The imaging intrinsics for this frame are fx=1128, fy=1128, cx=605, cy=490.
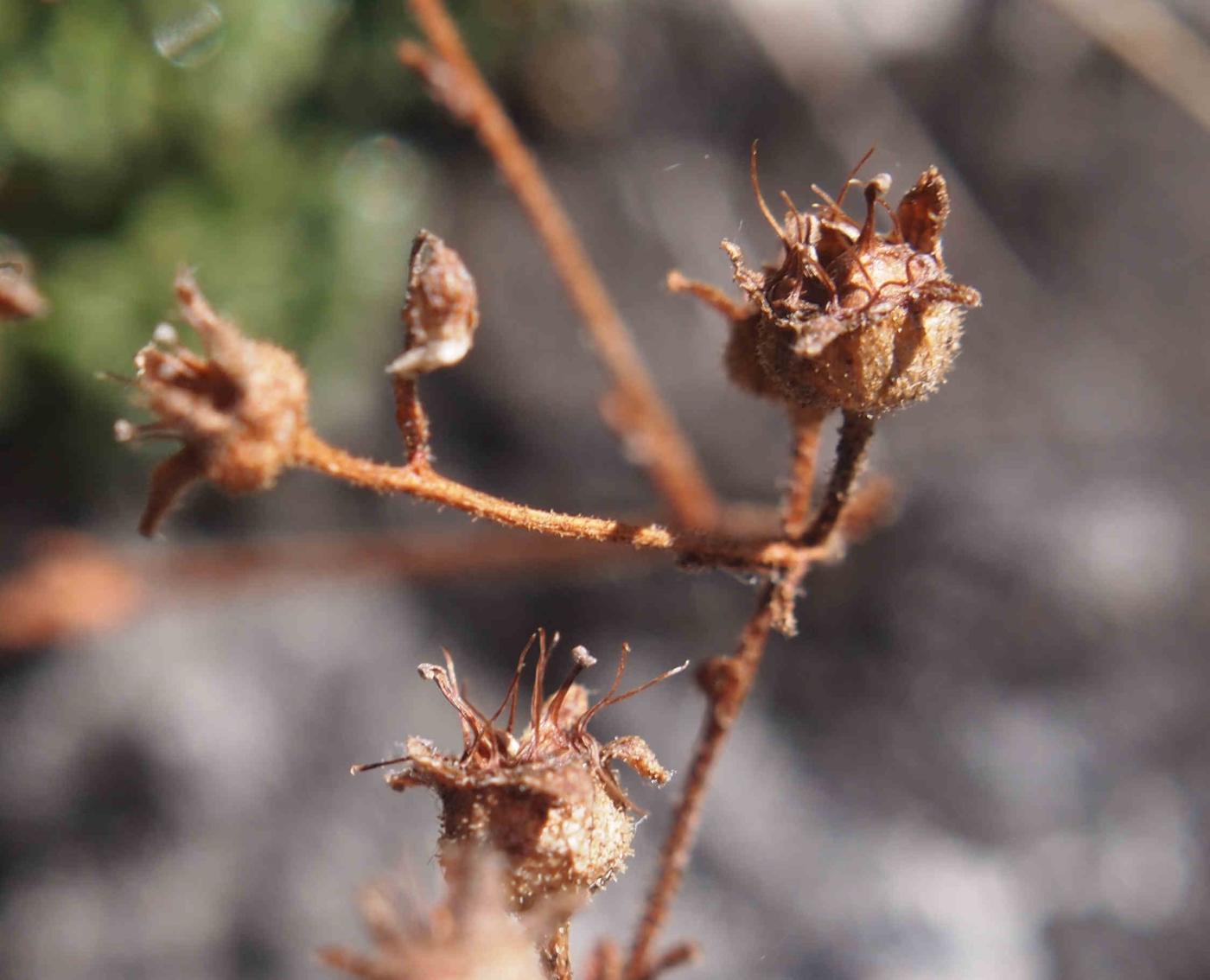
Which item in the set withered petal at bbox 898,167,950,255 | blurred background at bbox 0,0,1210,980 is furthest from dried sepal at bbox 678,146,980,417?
blurred background at bbox 0,0,1210,980

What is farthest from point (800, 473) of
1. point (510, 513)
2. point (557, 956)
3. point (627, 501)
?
point (627, 501)

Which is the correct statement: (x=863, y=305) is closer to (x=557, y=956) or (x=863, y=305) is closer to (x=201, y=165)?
(x=557, y=956)

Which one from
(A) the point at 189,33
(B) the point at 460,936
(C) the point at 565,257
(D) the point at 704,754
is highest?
(A) the point at 189,33

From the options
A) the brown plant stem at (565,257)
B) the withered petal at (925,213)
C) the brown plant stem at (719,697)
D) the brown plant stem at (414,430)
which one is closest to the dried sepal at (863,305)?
the withered petal at (925,213)

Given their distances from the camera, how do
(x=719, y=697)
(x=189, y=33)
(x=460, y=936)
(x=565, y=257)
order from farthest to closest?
(x=189, y=33)
(x=565, y=257)
(x=719, y=697)
(x=460, y=936)

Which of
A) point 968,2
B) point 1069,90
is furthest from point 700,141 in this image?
point 1069,90
